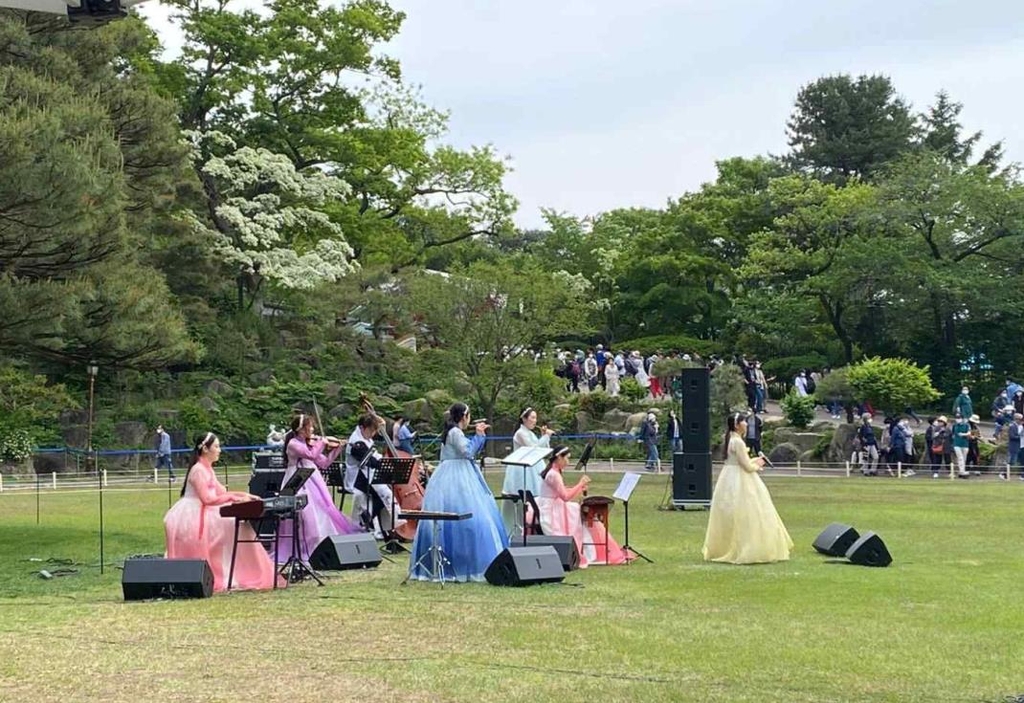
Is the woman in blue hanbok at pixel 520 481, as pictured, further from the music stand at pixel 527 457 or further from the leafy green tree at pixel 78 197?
the leafy green tree at pixel 78 197

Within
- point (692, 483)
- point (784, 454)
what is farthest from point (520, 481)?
point (784, 454)

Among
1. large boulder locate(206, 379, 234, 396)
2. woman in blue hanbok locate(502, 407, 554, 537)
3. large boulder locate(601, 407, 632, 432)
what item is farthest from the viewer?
large boulder locate(206, 379, 234, 396)

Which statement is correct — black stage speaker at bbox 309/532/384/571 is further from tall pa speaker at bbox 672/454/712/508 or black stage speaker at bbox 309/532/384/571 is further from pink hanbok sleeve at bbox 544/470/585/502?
tall pa speaker at bbox 672/454/712/508

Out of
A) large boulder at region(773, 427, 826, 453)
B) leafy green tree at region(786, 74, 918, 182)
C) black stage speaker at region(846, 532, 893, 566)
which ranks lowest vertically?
black stage speaker at region(846, 532, 893, 566)

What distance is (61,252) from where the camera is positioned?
1541 cm

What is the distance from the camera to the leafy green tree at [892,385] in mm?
36188

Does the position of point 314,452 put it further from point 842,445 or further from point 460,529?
point 842,445

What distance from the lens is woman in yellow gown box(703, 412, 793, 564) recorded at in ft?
46.2

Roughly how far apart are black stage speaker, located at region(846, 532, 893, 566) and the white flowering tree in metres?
28.5

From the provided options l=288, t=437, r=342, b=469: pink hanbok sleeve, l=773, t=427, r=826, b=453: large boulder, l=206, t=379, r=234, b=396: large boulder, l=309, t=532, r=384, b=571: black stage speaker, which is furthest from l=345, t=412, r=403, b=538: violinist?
l=206, t=379, r=234, b=396: large boulder

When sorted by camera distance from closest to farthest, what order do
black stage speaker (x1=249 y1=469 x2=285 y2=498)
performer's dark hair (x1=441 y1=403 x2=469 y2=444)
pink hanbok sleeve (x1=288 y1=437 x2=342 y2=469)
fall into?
1. performer's dark hair (x1=441 y1=403 x2=469 y2=444)
2. pink hanbok sleeve (x1=288 y1=437 x2=342 y2=469)
3. black stage speaker (x1=249 y1=469 x2=285 y2=498)

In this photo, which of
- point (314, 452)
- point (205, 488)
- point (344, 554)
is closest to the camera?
point (205, 488)

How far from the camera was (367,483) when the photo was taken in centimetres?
1670

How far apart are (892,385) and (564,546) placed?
83.1ft
